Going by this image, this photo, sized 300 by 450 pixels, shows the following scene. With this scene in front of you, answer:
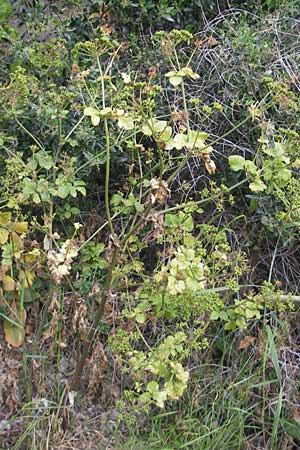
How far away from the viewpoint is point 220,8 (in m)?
3.55

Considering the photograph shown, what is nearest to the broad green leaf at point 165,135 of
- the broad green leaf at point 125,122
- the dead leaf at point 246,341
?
the broad green leaf at point 125,122

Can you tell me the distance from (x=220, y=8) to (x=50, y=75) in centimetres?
109

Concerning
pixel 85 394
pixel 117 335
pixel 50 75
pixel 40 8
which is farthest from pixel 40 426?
pixel 40 8

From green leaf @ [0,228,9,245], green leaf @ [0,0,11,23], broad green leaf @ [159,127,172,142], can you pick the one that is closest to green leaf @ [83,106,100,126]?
broad green leaf @ [159,127,172,142]

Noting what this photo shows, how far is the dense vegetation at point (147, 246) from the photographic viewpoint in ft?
8.01

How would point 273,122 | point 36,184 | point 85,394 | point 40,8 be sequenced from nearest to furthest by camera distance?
1. point 36,184
2. point 85,394
3. point 273,122
4. point 40,8

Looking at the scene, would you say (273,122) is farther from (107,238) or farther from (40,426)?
(40,426)

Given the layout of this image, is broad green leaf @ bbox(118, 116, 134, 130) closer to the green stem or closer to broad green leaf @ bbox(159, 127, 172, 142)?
broad green leaf @ bbox(159, 127, 172, 142)

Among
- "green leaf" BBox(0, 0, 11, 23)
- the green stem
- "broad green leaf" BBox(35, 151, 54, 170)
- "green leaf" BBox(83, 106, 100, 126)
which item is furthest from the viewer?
"green leaf" BBox(0, 0, 11, 23)

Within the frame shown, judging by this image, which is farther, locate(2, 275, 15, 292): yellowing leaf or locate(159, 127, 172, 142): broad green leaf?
locate(2, 275, 15, 292): yellowing leaf

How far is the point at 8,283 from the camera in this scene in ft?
8.89

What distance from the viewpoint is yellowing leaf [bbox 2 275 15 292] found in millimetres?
2711

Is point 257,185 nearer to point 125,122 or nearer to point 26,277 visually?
point 125,122

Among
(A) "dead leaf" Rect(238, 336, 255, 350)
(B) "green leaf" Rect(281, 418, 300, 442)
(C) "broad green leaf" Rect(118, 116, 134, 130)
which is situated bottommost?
(B) "green leaf" Rect(281, 418, 300, 442)
